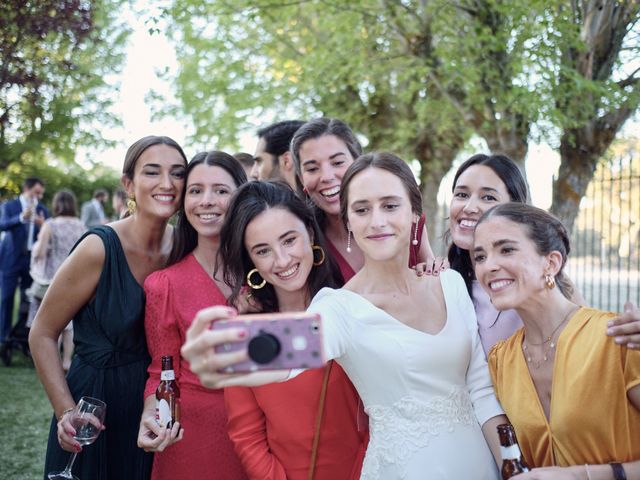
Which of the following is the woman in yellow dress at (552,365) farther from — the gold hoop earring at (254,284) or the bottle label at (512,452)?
the gold hoop earring at (254,284)

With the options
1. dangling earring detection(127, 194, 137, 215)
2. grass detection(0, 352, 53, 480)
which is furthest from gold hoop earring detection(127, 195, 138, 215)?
grass detection(0, 352, 53, 480)

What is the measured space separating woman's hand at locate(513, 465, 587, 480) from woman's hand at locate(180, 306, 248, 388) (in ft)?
4.24

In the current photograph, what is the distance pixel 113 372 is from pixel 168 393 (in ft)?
1.87

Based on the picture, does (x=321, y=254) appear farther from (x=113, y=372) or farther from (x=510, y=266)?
(x=113, y=372)

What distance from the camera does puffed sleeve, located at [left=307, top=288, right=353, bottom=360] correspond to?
9.05 feet

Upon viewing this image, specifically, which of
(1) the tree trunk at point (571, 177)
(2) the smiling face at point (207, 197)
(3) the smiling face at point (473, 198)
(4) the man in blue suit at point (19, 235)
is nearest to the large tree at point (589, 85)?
(1) the tree trunk at point (571, 177)

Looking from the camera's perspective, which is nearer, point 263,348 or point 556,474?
point 263,348

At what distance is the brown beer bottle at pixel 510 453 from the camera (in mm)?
2611

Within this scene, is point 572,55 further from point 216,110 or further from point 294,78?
point 216,110

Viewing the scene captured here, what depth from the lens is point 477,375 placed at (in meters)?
2.99

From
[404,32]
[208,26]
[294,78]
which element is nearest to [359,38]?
[404,32]

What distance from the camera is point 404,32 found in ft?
30.7

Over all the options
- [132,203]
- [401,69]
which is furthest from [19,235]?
[132,203]

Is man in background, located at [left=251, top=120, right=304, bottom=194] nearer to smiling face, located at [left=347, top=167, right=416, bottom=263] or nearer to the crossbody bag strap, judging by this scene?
smiling face, located at [left=347, top=167, right=416, bottom=263]
